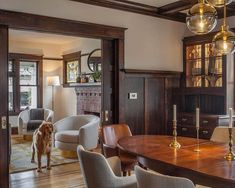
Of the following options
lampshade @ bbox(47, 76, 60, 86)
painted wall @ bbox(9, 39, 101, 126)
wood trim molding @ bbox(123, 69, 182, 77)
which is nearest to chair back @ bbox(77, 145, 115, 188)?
wood trim molding @ bbox(123, 69, 182, 77)

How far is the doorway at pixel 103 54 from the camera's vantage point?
3.59 meters

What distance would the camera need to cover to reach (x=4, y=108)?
3.61m

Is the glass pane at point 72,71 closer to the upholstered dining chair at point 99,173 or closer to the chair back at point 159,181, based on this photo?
the upholstered dining chair at point 99,173

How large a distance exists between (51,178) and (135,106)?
1.75m

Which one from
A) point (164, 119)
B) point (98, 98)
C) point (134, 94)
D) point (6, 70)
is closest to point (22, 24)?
point (6, 70)

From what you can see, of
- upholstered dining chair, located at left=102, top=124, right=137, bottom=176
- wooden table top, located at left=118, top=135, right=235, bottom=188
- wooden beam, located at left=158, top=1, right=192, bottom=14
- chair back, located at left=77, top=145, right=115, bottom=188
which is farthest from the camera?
wooden beam, located at left=158, top=1, right=192, bottom=14

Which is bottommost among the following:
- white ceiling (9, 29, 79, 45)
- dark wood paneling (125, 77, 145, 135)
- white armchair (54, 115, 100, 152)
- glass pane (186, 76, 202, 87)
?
white armchair (54, 115, 100, 152)

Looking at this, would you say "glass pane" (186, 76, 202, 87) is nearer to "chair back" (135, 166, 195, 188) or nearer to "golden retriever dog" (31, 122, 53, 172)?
"golden retriever dog" (31, 122, 53, 172)

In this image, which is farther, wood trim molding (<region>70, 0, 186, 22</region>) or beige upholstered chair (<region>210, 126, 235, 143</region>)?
wood trim molding (<region>70, 0, 186, 22</region>)

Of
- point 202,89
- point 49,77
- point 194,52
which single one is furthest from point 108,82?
point 49,77

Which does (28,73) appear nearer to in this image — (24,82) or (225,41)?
(24,82)

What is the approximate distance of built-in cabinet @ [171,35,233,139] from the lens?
4730 mm

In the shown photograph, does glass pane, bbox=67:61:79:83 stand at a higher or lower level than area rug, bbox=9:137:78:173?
higher

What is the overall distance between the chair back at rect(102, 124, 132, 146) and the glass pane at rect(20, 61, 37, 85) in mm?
5541
